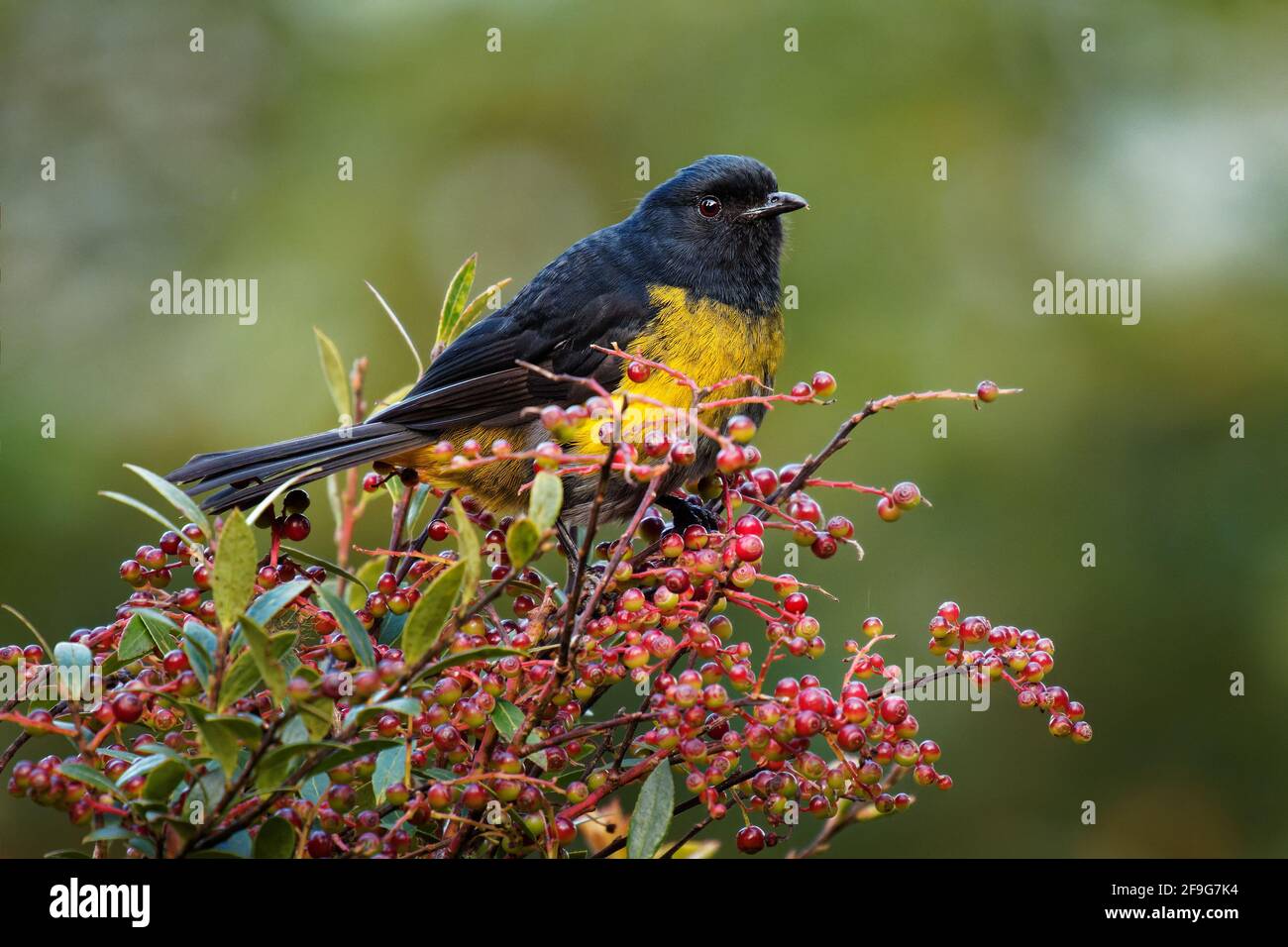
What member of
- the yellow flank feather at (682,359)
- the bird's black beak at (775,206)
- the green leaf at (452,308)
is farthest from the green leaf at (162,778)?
the bird's black beak at (775,206)

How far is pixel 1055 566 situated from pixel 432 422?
78.0 inches

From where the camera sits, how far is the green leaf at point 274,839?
1.33 metres

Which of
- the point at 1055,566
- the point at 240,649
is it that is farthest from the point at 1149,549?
the point at 240,649

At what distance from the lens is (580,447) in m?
2.82

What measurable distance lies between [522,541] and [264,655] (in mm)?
270

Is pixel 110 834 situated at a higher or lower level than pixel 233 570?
lower

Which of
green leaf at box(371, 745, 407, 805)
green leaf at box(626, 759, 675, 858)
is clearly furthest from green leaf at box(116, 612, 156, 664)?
green leaf at box(626, 759, 675, 858)

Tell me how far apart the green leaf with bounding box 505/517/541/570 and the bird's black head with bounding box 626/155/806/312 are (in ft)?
7.68

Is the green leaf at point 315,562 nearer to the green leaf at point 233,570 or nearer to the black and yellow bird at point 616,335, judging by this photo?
the green leaf at point 233,570

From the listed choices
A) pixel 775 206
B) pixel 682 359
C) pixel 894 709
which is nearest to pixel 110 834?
pixel 894 709

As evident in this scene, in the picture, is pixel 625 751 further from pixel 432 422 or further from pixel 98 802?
pixel 432 422

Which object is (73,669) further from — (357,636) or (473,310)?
(473,310)

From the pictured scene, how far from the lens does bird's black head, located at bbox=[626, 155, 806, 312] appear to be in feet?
11.7

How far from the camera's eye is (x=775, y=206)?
3559 millimetres
